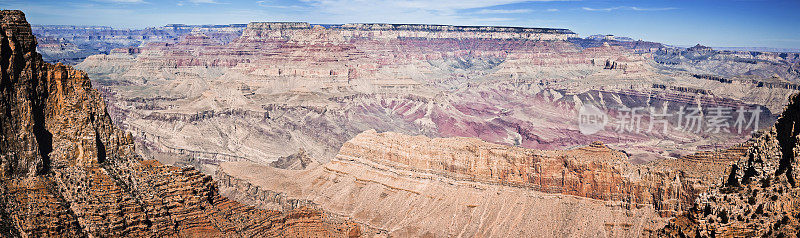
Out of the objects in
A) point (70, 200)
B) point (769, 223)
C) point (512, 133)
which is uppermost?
point (769, 223)

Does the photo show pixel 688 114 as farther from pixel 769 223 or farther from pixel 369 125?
pixel 769 223

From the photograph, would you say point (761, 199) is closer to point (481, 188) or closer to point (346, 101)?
point (481, 188)

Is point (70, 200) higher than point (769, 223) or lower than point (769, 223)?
lower

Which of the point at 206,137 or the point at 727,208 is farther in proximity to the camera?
the point at 206,137

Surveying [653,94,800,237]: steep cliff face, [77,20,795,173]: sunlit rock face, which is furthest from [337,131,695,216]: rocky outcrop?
[77,20,795,173]: sunlit rock face

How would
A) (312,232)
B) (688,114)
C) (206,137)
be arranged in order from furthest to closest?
(688,114) < (206,137) < (312,232)

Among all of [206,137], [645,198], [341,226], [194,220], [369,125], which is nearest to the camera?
[194,220]

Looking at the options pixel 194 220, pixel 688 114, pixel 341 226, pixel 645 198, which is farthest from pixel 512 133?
pixel 194 220
